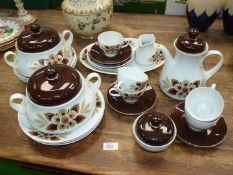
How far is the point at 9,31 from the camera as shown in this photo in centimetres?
109

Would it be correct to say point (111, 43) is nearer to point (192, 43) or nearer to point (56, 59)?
point (56, 59)

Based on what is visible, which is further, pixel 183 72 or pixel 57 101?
pixel 183 72

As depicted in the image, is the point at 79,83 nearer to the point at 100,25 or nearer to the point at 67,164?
the point at 67,164

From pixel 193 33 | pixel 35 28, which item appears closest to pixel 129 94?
pixel 193 33

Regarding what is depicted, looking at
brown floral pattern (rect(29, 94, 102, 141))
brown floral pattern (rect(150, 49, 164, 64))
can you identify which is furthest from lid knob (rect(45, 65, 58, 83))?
brown floral pattern (rect(150, 49, 164, 64))

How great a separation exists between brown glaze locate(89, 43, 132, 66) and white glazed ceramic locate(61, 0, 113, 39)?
11cm

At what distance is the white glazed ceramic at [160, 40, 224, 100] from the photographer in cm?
74

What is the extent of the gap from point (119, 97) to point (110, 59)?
16cm

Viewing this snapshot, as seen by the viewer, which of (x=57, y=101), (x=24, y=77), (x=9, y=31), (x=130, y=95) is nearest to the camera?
(x=57, y=101)

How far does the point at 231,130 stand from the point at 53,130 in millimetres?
465

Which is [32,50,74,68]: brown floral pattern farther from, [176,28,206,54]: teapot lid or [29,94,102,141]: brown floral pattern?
[176,28,206,54]: teapot lid

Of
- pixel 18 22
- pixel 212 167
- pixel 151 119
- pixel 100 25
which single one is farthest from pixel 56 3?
pixel 212 167

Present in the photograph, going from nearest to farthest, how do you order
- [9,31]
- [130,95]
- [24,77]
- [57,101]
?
[57,101] < [130,95] < [24,77] < [9,31]

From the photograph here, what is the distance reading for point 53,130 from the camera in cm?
69
